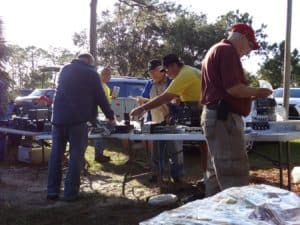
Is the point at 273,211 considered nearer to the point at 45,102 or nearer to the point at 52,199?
the point at 52,199

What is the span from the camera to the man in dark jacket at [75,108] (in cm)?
569

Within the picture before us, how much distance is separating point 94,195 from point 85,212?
0.81 metres

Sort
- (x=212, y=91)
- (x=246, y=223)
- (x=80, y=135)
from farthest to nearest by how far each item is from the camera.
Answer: (x=80, y=135)
(x=212, y=91)
(x=246, y=223)

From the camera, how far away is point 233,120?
12.9 feet

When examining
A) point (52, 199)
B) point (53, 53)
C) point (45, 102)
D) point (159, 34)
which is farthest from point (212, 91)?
point (53, 53)

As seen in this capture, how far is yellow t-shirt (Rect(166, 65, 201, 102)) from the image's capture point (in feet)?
16.7

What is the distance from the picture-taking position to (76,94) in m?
5.68

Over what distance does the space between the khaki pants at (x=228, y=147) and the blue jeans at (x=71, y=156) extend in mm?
2112

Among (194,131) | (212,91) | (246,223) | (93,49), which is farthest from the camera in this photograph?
(93,49)

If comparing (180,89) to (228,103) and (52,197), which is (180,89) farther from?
(52,197)

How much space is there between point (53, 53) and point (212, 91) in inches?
2167

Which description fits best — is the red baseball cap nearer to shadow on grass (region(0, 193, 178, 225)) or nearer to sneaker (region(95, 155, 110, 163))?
shadow on grass (region(0, 193, 178, 225))

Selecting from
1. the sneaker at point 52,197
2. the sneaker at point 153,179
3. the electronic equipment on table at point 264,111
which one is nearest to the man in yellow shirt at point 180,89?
the electronic equipment on table at point 264,111

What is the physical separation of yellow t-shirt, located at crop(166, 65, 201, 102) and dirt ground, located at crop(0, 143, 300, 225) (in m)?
1.18
